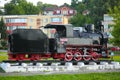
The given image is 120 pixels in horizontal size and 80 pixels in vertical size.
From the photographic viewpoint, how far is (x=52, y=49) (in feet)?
71.8

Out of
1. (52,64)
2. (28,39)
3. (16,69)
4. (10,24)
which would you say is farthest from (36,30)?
(10,24)

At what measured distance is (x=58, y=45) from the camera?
70.6 feet

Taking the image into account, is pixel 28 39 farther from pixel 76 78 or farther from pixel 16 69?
pixel 76 78

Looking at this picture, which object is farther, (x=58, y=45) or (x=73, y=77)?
(x=58, y=45)

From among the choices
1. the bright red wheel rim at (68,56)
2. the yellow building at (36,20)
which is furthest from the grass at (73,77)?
the yellow building at (36,20)

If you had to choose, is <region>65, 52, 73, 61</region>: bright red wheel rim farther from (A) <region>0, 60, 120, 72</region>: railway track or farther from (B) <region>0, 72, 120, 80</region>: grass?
(B) <region>0, 72, 120, 80</region>: grass

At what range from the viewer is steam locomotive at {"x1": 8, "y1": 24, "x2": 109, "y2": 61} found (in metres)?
21.0

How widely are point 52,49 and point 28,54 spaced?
1647 mm

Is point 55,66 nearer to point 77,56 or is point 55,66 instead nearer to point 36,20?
point 77,56

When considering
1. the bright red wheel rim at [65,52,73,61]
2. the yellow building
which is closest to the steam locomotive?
the bright red wheel rim at [65,52,73,61]

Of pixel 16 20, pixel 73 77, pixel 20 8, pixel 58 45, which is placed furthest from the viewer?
pixel 20 8

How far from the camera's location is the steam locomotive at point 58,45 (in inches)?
827

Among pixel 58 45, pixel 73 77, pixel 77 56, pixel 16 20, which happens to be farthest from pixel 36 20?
pixel 73 77

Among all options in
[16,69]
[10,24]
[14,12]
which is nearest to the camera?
[16,69]
